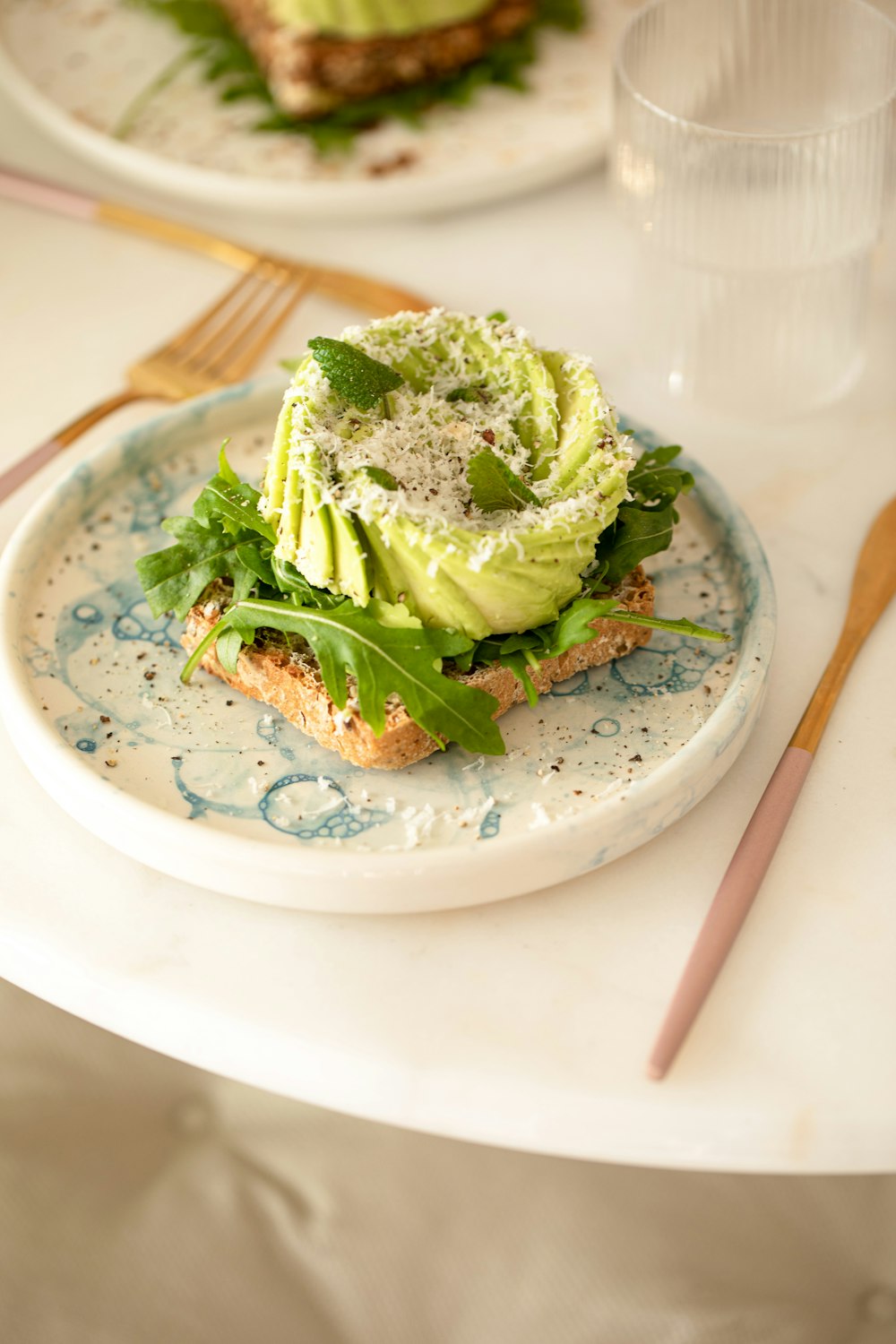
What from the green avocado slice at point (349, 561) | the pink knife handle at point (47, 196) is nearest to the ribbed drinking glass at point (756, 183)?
the green avocado slice at point (349, 561)

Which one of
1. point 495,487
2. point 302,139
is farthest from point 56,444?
point 302,139

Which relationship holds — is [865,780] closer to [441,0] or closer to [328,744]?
[328,744]

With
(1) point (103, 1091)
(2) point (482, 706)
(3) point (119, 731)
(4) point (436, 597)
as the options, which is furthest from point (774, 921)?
(1) point (103, 1091)

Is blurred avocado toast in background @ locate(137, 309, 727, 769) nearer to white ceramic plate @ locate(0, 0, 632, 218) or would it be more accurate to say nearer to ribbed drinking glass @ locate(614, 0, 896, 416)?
ribbed drinking glass @ locate(614, 0, 896, 416)

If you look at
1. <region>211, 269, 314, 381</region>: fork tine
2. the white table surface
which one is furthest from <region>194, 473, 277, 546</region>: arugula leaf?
<region>211, 269, 314, 381</region>: fork tine

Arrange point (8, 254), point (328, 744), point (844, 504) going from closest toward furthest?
point (328, 744) < point (844, 504) < point (8, 254)

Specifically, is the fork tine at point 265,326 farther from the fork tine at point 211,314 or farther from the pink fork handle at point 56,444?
the pink fork handle at point 56,444
